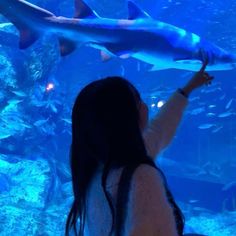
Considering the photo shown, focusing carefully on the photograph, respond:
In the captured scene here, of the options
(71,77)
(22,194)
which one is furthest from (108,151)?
(71,77)

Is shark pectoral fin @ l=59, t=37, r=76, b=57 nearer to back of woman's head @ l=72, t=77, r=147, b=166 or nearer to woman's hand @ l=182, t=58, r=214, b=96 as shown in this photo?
woman's hand @ l=182, t=58, r=214, b=96

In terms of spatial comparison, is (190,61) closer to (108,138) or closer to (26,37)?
(26,37)

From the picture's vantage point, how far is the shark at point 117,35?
3.84 meters

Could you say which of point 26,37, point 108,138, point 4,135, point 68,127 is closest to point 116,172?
point 108,138

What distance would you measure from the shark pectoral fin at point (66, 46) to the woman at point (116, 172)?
8.38 feet

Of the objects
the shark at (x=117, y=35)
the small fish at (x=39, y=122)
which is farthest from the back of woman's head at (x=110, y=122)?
the small fish at (x=39, y=122)

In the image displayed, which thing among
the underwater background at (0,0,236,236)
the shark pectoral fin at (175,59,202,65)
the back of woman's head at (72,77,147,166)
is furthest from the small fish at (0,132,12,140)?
the back of woman's head at (72,77,147,166)

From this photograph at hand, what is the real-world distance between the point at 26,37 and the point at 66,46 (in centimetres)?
38

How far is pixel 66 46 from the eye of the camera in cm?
395

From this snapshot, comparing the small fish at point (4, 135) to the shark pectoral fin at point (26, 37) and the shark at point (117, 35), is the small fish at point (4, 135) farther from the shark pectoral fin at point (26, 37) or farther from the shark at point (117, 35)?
the shark pectoral fin at point (26, 37)

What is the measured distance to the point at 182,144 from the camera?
774 inches

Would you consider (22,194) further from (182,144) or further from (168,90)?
(182,144)

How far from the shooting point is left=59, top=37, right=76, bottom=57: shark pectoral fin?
3.94 metres

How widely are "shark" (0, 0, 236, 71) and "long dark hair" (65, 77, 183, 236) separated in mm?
2530
